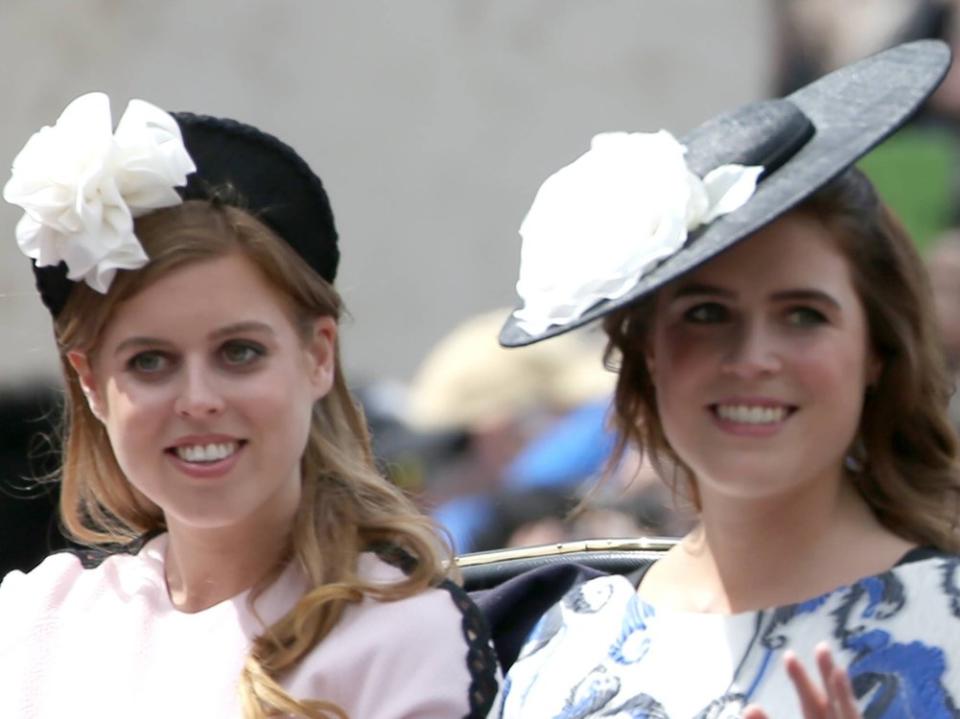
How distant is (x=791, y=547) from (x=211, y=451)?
73cm

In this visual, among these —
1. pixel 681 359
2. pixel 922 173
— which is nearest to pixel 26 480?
pixel 681 359

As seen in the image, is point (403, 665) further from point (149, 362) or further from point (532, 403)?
point (532, 403)

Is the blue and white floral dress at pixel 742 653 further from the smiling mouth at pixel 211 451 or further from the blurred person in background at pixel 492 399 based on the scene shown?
the blurred person in background at pixel 492 399

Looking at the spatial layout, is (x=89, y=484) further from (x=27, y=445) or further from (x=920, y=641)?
(x=27, y=445)

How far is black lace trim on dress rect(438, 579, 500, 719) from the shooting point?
9.18 ft

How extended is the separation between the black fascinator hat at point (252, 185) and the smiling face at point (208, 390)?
9 centimetres

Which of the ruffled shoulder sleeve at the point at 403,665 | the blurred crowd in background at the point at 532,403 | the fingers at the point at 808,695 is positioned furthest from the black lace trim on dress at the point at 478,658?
the blurred crowd in background at the point at 532,403

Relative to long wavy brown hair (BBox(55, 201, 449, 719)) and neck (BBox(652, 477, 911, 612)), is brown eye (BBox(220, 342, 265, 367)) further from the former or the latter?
Answer: neck (BBox(652, 477, 911, 612))

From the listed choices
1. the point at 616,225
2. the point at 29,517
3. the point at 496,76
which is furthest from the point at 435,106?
the point at 616,225

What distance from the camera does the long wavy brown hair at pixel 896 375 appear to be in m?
2.66

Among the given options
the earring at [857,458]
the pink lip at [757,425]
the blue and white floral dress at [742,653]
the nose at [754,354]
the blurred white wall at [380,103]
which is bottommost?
the blue and white floral dress at [742,653]

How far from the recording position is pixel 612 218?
265cm

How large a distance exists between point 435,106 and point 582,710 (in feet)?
13.7

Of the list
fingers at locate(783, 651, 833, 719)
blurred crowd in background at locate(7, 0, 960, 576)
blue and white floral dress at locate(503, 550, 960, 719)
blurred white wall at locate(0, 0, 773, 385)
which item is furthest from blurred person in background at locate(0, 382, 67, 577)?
fingers at locate(783, 651, 833, 719)
